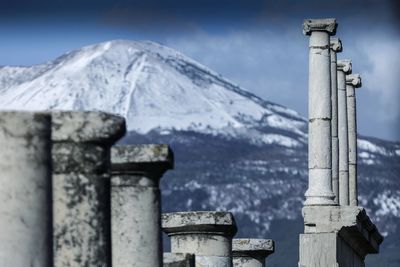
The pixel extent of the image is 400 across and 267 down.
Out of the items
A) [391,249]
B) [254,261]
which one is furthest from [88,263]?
[391,249]

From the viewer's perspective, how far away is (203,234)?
2164 cm

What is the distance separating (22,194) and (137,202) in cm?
339

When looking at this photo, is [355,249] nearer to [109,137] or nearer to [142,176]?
[142,176]

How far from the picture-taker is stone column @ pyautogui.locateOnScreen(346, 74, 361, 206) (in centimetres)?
4712

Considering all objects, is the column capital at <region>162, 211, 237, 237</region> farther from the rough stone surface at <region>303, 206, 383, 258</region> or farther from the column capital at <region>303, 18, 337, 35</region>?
the column capital at <region>303, 18, 337, 35</region>

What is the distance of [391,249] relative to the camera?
176875 millimetres

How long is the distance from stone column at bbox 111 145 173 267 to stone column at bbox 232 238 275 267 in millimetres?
11691

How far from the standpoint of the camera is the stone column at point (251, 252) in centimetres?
2667

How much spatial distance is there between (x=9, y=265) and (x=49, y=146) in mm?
838

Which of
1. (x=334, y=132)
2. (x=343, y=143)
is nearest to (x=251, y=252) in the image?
(x=334, y=132)

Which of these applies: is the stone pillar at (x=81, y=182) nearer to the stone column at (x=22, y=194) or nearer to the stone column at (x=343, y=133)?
the stone column at (x=22, y=194)

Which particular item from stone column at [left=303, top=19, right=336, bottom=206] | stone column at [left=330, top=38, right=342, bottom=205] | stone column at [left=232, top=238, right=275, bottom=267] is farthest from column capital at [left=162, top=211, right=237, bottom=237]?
stone column at [left=330, top=38, right=342, bottom=205]

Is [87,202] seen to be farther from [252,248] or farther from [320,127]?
[320,127]

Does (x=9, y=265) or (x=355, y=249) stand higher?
(x=355, y=249)
